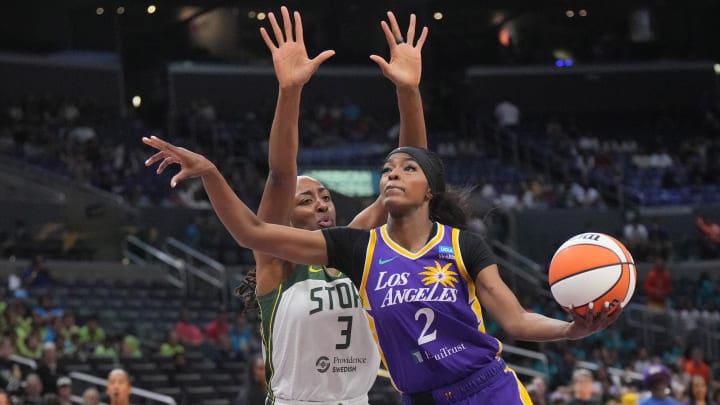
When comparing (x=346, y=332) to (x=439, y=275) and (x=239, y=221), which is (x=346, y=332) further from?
(x=239, y=221)

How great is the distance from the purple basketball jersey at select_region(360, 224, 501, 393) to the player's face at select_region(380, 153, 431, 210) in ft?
0.66

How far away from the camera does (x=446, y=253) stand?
16.7 feet

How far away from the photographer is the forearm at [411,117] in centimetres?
601

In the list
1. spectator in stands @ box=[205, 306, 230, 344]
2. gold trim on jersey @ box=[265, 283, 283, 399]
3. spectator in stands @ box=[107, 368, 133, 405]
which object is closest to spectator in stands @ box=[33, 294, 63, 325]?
spectator in stands @ box=[205, 306, 230, 344]

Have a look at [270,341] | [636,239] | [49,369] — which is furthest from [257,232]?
[636,239]

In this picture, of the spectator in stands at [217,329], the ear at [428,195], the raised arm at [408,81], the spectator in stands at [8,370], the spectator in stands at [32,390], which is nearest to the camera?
the ear at [428,195]

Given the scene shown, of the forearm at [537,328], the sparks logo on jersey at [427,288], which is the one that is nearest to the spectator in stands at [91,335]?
the sparks logo on jersey at [427,288]

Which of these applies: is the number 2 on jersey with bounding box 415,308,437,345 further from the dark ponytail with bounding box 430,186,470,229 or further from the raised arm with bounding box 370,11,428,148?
the raised arm with bounding box 370,11,428,148

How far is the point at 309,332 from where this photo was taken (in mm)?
5895

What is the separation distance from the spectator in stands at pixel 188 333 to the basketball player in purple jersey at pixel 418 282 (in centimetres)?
1237

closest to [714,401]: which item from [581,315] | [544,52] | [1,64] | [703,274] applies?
[581,315]

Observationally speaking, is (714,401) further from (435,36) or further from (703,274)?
(435,36)

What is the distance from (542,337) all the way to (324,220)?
5.22ft

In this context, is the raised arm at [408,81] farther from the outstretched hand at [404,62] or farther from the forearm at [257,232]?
the forearm at [257,232]
